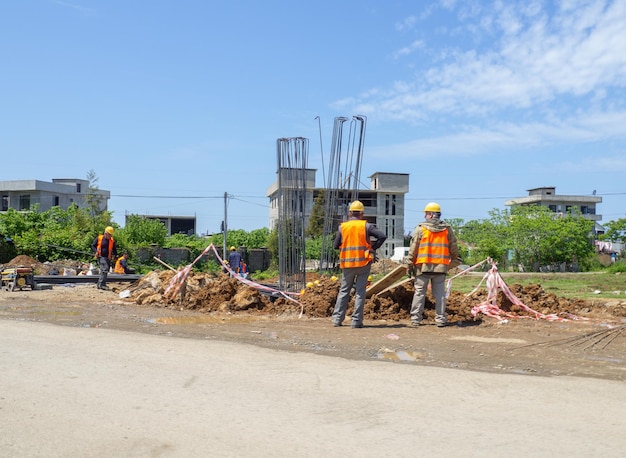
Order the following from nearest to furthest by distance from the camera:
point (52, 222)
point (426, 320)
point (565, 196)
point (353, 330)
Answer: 1. point (353, 330)
2. point (426, 320)
3. point (52, 222)
4. point (565, 196)

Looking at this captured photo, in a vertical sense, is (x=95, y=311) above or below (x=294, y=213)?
below

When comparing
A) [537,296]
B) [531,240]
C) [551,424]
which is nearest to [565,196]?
[531,240]

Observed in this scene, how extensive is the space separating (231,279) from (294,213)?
1.91m

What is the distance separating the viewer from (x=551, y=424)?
5.04m

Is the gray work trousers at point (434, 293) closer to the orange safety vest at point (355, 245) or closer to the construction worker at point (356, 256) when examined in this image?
the construction worker at point (356, 256)

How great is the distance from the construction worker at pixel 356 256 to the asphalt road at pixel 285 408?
2.87 meters

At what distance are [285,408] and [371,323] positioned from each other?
18.9ft

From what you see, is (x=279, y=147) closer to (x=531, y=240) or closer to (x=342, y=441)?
(x=342, y=441)

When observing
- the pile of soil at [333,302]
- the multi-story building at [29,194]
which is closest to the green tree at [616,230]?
the pile of soil at [333,302]

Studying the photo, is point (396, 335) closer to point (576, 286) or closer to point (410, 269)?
point (410, 269)

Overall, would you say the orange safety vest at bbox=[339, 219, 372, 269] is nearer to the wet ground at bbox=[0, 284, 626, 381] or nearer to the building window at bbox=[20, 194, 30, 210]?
the wet ground at bbox=[0, 284, 626, 381]

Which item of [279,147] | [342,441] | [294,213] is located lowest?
[342,441]

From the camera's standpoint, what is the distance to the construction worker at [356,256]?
413 inches

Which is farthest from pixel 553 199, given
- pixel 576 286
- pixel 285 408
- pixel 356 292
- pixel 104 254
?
pixel 285 408
